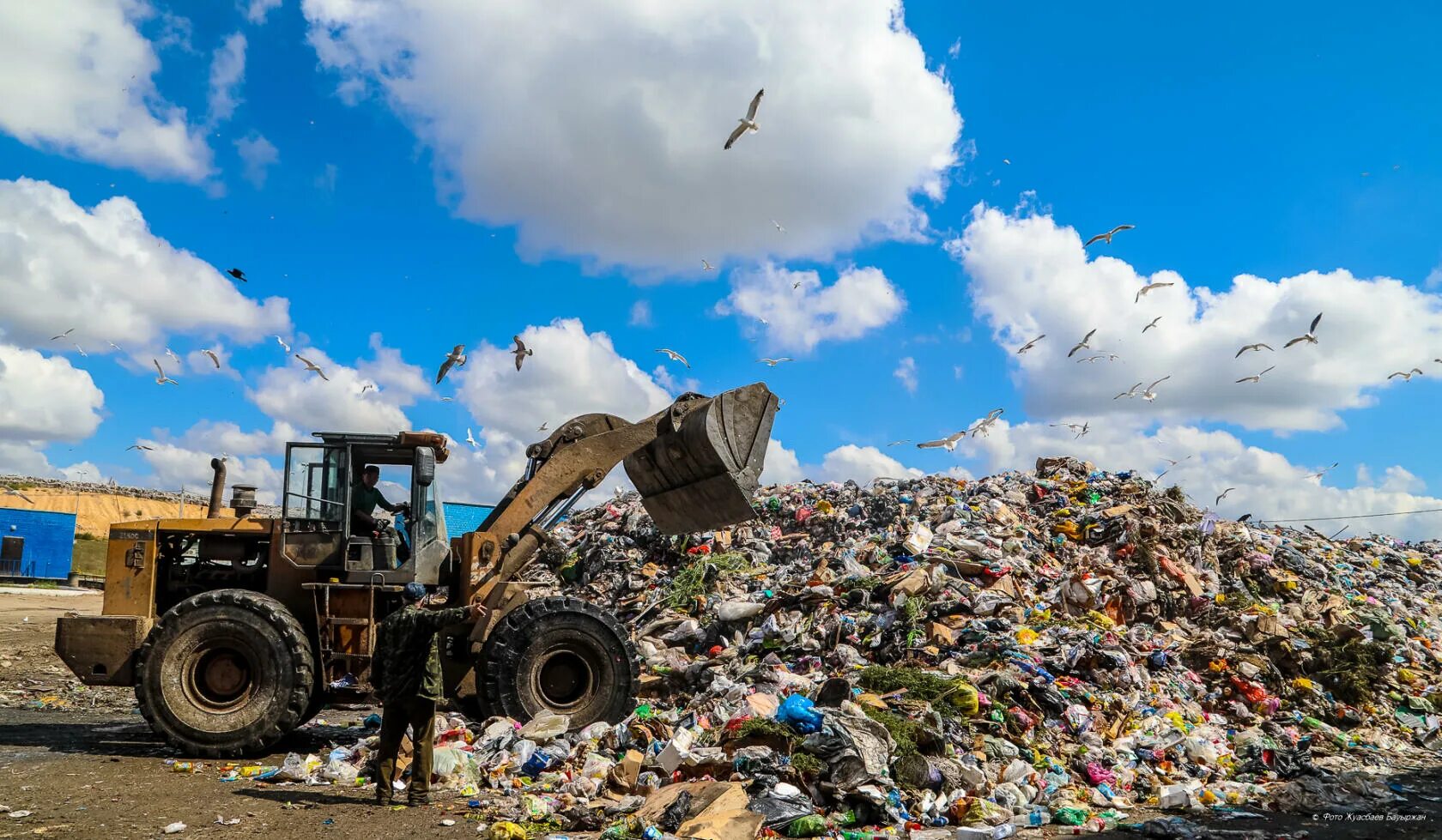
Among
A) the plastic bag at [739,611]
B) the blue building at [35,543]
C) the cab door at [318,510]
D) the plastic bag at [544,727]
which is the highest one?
the blue building at [35,543]

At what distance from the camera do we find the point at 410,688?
203 inches

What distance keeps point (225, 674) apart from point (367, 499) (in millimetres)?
1511

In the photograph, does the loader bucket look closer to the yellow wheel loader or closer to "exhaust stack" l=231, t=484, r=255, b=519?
the yellow wheel loader

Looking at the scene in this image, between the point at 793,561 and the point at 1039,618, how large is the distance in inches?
144

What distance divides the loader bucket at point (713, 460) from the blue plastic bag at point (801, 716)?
148 cm

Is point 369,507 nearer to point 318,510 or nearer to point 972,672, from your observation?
point 318,510

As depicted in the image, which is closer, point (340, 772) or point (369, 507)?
point (340, 772)

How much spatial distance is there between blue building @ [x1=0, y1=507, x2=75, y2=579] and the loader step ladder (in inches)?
862

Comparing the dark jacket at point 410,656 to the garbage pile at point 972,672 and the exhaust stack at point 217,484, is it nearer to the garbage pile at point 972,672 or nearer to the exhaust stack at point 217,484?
the garbage pile at point 972,672

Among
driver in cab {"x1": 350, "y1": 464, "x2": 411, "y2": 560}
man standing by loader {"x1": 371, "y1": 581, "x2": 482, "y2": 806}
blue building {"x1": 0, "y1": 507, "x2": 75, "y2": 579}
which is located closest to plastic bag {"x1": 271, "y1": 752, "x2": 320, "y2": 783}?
man standing by loader {"x1": 371, "y1": 581, "x2": 482, "y2": 806}

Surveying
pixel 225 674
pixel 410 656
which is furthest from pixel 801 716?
pixel 225 674

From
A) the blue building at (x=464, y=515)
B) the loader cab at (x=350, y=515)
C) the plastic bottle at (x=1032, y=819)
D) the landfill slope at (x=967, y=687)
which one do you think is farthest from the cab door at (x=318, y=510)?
the blue building at (x=464, y=515)

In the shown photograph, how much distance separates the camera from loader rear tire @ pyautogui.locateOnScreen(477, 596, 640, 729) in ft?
21.1

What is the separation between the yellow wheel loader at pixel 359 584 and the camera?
6.22 metres
